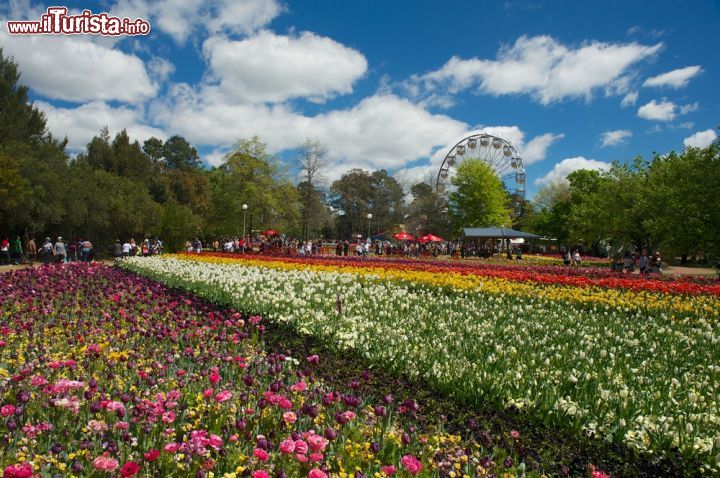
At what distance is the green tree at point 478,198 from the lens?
177 ft

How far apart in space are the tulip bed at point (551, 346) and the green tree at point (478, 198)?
4217cm

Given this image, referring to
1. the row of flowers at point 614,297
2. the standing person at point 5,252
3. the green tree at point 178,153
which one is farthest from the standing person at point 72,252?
the green tree at point 178,153

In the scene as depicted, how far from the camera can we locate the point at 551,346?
6.09 meters

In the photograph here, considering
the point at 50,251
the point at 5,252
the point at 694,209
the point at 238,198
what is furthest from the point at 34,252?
the point at 694,209

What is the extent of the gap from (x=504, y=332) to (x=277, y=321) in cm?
336

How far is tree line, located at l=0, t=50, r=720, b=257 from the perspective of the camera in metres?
23.6

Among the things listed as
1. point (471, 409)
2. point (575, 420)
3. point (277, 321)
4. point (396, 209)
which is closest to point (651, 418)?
point (575, 420)

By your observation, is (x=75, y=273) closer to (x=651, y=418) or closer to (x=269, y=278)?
(x=269, y=278)

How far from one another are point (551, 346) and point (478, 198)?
163 feet

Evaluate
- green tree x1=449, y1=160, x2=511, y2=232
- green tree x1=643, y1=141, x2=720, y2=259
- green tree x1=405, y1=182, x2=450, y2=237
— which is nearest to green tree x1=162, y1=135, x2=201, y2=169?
green tree x1=405, y1=182, x2=450, y2=237

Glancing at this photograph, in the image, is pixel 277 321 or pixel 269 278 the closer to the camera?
pixel 277 321

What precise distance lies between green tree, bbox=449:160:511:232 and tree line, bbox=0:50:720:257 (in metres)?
0.11

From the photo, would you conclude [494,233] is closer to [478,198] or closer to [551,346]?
[478,198]

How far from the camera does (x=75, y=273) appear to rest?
1384cm
